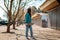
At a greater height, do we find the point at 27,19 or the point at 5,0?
the point at 5,0

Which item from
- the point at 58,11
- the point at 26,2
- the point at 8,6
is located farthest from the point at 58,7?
the point at 8,6

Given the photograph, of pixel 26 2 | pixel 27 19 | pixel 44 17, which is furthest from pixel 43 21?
pixel 27 19

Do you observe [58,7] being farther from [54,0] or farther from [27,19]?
[27,19]

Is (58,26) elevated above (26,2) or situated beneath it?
situated beneath

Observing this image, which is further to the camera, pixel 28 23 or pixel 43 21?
pixel 43 21

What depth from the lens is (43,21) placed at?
147 ft

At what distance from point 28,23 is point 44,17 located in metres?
34.9

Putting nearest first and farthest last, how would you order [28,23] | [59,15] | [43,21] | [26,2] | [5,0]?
[28,23], [5,0], [59,15], [26,2], [43,21]

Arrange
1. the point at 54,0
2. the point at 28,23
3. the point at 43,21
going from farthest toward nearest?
the point at 43,21 → the point at 54,0 → the point at 28,23

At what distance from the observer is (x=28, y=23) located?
12.4 metres

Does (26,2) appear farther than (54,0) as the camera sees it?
Yes

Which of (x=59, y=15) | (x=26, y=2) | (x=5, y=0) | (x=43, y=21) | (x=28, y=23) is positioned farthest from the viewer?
(x=43, y=21)

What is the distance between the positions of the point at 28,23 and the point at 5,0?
11.3m

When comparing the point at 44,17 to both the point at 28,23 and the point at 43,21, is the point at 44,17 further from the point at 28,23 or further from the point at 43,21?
the point at 28,23
